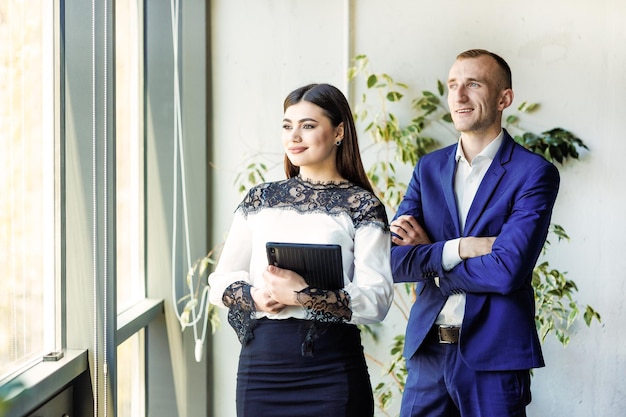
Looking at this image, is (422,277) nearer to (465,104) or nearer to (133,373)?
(465,104)

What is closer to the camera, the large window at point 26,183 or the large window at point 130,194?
the large window at point 26,183

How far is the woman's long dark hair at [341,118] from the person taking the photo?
200 centimetres

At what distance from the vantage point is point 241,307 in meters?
1.93

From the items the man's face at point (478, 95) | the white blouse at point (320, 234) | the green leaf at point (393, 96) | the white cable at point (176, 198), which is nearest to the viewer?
the white blouse at point (320, 234)

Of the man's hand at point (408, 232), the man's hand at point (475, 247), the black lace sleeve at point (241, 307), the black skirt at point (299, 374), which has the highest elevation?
the man's hand at point (408, 232)

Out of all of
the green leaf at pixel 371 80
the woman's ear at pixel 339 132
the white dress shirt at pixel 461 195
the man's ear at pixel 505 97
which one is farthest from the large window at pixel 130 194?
the man's ear at pixel 505 97

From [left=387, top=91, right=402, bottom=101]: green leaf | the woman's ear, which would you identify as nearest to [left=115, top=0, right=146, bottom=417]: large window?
[left=387, top=91, right=402, bottom=101]: green leaf

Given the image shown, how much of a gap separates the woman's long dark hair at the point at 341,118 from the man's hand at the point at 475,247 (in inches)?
17.0

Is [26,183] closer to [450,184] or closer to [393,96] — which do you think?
[450,184]

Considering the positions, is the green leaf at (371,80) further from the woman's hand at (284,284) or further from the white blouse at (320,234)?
the woman's hand at (284,284)

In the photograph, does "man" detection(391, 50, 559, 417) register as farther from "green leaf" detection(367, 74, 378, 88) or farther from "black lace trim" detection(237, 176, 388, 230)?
"green leaf" detection(367, 74, 378, 88)

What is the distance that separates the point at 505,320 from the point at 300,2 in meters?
1.90

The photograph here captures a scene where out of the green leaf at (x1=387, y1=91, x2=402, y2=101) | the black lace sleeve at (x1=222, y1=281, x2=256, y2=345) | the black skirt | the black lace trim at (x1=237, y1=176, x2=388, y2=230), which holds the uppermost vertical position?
the green leaf at (x1=387, y1=91, x2=402, y2=101)

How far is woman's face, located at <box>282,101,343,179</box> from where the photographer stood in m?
1.97
